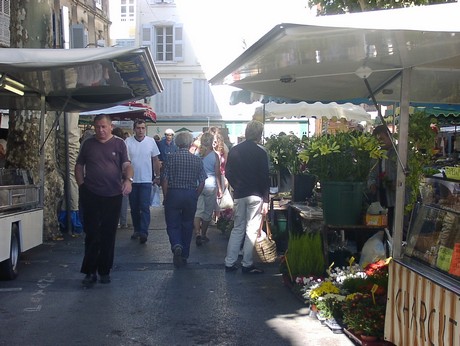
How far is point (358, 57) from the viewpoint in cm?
491

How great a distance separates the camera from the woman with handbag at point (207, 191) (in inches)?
389

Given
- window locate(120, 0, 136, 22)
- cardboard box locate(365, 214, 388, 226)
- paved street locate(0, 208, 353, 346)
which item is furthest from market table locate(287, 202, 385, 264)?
window locate(120, 0, 136, 22)

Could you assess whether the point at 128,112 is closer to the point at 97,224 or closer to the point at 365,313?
the point at 97,224

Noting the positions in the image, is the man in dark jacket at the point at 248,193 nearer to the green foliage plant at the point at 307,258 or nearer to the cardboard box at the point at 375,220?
the green foliage plant at the point at 307,258

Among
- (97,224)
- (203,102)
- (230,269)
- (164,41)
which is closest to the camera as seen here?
(97,224)

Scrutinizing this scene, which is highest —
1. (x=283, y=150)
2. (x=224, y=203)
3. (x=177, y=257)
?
(x=283, y=150)

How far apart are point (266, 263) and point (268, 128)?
24698mm

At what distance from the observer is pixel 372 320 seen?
5.04 m

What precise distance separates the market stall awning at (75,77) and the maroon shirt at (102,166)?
0.73 metres

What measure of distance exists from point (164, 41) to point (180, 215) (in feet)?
102

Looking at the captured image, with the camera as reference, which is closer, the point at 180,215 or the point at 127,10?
the point at 180,215

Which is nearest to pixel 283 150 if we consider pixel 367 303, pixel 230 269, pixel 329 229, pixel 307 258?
pixel 230 269

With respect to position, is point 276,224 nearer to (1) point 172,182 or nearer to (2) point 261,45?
(1) point 172,182

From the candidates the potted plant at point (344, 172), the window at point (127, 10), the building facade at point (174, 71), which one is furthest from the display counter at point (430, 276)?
the window at point (127, 10)
